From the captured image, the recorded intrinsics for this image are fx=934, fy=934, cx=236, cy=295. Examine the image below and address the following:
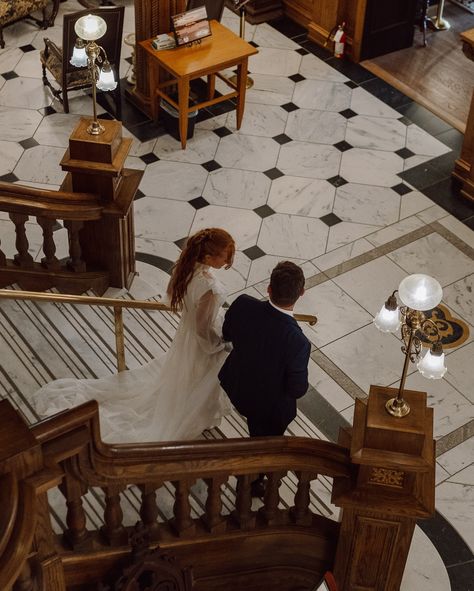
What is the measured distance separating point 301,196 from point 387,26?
291cm

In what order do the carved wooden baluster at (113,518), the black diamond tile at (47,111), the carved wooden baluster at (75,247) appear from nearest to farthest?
1. the carved wooden baluster at (113,518)
2. the carved wooden baluster at (75,247)
3. the black diamond tile at (47,111)

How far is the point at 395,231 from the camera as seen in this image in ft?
26.3

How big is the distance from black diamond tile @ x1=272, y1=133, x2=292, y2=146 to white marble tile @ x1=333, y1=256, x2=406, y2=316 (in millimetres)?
1879

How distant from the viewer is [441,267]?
25.2ft

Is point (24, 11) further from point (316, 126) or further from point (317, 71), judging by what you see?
point (316, 126)

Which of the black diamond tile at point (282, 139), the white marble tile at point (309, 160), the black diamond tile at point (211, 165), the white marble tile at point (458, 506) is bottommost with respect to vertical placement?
the white marble tile at point (458, 506)

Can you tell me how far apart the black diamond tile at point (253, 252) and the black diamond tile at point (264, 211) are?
45 cm

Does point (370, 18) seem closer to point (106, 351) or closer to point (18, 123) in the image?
point (18, 123)

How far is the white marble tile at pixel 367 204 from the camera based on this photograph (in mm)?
8164

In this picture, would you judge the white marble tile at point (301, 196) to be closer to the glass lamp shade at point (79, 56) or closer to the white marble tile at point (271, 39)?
the glass lamp shade at point (79, 56)

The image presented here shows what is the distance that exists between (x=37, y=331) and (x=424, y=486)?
2.88 meters

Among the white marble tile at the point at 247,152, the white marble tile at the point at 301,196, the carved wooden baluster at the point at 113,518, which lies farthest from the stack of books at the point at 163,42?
the carved wooden baluster at the point at 113,518

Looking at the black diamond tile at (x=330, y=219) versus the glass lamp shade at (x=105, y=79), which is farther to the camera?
the black diamond tile at (x=330, y=219)

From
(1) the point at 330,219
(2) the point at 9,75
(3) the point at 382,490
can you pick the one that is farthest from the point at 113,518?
(2) the point at 9,75
